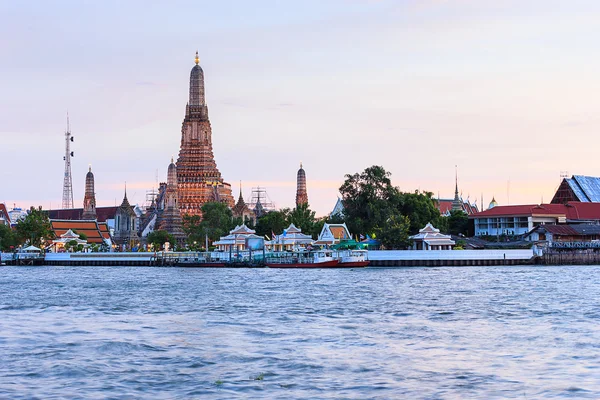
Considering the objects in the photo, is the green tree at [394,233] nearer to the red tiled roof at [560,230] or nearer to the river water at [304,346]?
the red tiled roof at [560,230]

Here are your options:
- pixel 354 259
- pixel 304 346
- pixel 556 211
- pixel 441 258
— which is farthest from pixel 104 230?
pixel 304 346

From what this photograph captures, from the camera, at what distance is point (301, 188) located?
611 feet

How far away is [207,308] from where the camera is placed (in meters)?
41.5

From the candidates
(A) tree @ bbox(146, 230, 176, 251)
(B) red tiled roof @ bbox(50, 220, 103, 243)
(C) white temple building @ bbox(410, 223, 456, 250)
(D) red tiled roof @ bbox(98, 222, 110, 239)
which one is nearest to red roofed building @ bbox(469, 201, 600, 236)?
(C) white temple building @ bbox(410, 223, 456, 250)

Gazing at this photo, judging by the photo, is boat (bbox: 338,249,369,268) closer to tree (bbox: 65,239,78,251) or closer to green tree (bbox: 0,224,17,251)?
tree (bbox: 65,239,78,251)

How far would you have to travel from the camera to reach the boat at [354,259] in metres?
96.9

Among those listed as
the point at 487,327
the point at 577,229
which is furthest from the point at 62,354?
the point at 577,229

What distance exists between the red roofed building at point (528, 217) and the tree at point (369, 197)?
18656 mm

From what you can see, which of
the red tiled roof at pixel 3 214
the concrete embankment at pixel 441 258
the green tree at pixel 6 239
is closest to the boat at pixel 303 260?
the concrete embankment at pixel 441 258

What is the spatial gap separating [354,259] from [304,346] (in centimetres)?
7013

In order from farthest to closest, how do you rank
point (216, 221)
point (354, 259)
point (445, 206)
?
1. point (445, 206)
2. point (216, 221)
3. point (354, 259)

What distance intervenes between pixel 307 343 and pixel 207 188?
14314 centimetres

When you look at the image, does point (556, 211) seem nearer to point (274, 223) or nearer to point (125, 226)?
point (274, 223)

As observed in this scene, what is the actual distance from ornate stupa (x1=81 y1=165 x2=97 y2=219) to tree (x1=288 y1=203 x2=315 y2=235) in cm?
6559
